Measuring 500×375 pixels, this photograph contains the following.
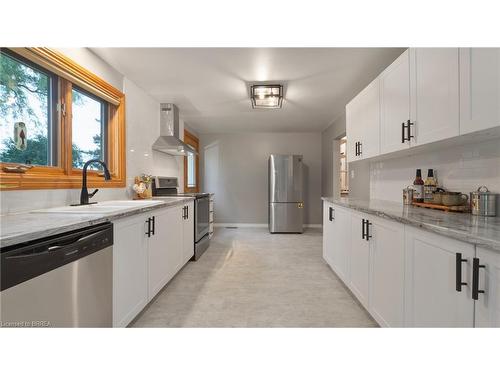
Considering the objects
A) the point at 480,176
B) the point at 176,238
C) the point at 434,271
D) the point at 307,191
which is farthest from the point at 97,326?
the point at 307,191

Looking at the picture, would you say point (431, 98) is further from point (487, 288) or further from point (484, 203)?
point (487, 288)

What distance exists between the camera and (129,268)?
69.5 inches

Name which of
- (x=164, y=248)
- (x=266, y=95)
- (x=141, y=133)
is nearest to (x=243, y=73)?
(x=266, y=95)

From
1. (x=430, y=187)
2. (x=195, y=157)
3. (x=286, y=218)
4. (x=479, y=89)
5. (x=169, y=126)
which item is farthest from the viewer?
(x=195, y=157)

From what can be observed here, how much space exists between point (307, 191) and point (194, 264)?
3.71 meters

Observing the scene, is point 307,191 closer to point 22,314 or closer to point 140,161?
point 140,161

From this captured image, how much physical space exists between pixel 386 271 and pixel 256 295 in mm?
1207

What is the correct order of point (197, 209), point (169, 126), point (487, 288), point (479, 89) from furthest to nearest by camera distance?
point (169, 126) → point (197, 209) → point (479, 89) → point (487, 288)

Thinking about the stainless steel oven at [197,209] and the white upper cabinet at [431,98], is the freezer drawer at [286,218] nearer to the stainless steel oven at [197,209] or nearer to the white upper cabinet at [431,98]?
the stainless steel oven at [197,209]

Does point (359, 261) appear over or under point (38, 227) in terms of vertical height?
under

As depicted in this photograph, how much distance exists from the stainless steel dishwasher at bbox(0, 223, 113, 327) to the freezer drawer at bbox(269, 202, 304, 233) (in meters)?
4.21

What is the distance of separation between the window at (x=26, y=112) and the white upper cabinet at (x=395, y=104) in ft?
8.88

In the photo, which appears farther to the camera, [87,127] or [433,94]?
[87,127]

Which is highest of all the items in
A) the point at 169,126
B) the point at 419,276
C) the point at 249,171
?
the point at 169,126
